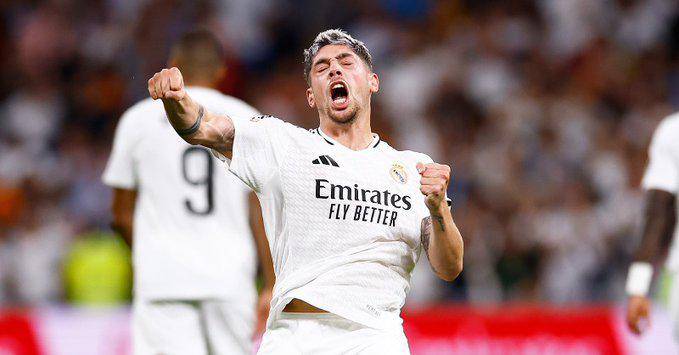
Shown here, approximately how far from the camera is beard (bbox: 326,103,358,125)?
4637 mm

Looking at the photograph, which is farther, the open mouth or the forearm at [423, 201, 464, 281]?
the open mouth

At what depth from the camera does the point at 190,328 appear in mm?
6082

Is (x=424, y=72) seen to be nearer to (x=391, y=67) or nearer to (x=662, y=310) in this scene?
(x=391, y=67)

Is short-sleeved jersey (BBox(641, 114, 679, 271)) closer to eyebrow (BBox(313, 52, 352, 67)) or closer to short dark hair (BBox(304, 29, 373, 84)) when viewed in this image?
short dark hair (BBox(304, 29, 373, 84))

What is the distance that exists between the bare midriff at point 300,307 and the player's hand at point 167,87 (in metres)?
0.85

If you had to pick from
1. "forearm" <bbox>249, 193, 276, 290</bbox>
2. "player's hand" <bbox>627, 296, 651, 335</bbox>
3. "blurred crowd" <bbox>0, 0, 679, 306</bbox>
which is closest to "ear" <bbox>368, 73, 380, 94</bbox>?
"forearm" <bbox>249, 193, 276, 290</bbox>

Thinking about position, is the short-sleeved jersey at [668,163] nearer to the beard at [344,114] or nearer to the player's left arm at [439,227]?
the player's left arm at [439,227]

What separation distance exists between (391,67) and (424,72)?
35 cm

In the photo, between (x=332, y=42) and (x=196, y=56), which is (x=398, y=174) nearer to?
(x=332, y=42)

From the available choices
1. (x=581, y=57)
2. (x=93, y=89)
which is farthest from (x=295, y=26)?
(x=581, y=57)

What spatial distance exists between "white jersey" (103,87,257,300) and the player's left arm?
5.82 feet

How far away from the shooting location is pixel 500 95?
1209cm

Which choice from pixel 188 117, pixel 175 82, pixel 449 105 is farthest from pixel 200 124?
pixel 449 105

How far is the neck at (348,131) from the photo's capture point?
15.4 feet
